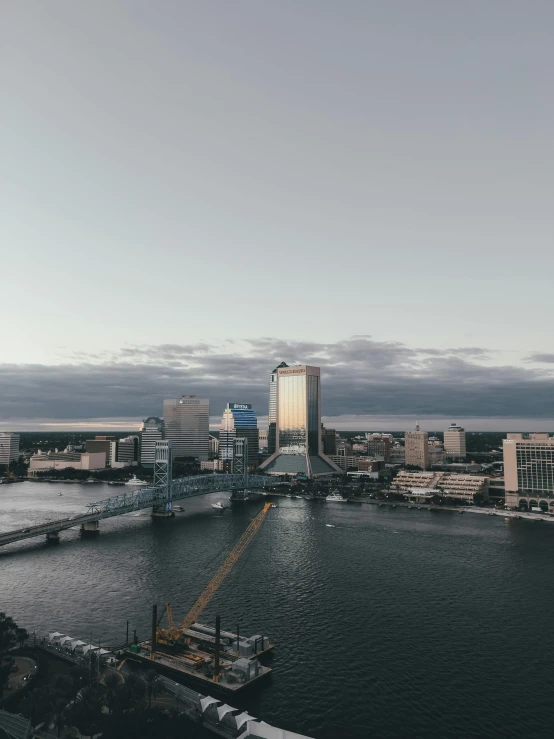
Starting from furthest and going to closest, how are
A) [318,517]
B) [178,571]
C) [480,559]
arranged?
[318,517] < [480,559] < [178,571]

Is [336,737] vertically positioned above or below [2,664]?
below

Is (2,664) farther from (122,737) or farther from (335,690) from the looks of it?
(335,690)

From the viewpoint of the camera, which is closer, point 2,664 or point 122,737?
A: point 122,737

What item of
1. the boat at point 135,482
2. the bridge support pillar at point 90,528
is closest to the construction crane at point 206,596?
the bridge support pillar at point 90,528

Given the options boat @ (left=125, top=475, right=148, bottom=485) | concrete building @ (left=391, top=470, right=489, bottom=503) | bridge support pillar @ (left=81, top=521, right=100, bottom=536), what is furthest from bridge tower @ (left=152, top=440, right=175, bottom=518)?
concrete building @ (left=391, top=470, right=489, bottom=503)

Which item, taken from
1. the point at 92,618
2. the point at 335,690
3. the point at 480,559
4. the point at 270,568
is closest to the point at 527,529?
the point at 480,559
